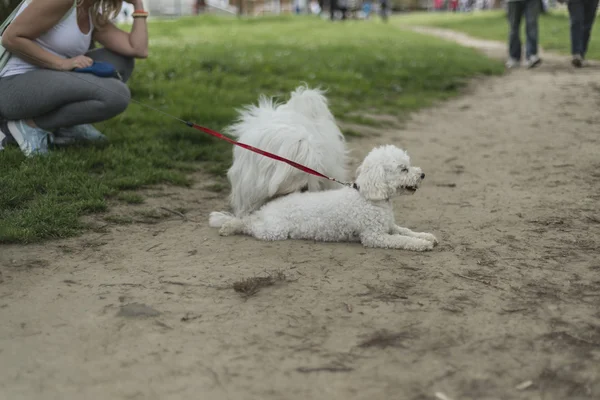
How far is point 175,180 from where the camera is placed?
576 cm

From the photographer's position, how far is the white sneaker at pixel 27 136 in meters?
5.76

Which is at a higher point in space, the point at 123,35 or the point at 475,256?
the point at 123,35

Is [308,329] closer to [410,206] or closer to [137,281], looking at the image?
[137,281]

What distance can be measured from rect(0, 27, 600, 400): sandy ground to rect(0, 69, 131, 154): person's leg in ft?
3.34

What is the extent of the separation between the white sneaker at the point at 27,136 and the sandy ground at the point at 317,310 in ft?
3.97

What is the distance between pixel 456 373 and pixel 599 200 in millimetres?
3054

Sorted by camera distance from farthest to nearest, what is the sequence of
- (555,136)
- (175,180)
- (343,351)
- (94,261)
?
(555,136), (175,180), (94,261), (343,351)

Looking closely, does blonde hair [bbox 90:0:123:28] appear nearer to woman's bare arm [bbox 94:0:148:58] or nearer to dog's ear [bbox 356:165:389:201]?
woman's bare arm [bbox 94:0:148:58]

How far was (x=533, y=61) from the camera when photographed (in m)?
12.9

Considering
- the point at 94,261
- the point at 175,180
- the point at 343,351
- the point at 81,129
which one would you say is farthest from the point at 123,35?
the point at 343,351

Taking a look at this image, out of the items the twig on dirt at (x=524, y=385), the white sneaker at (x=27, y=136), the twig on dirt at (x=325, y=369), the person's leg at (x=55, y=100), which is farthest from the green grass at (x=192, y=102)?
the twig on dirt at (x=524, y=385)

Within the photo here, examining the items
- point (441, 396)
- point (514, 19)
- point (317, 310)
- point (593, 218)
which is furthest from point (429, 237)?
point (514, 19)

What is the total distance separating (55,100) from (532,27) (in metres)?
9.59

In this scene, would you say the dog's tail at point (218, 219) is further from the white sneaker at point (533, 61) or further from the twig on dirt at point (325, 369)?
the white sneaker at point (533, 61)
